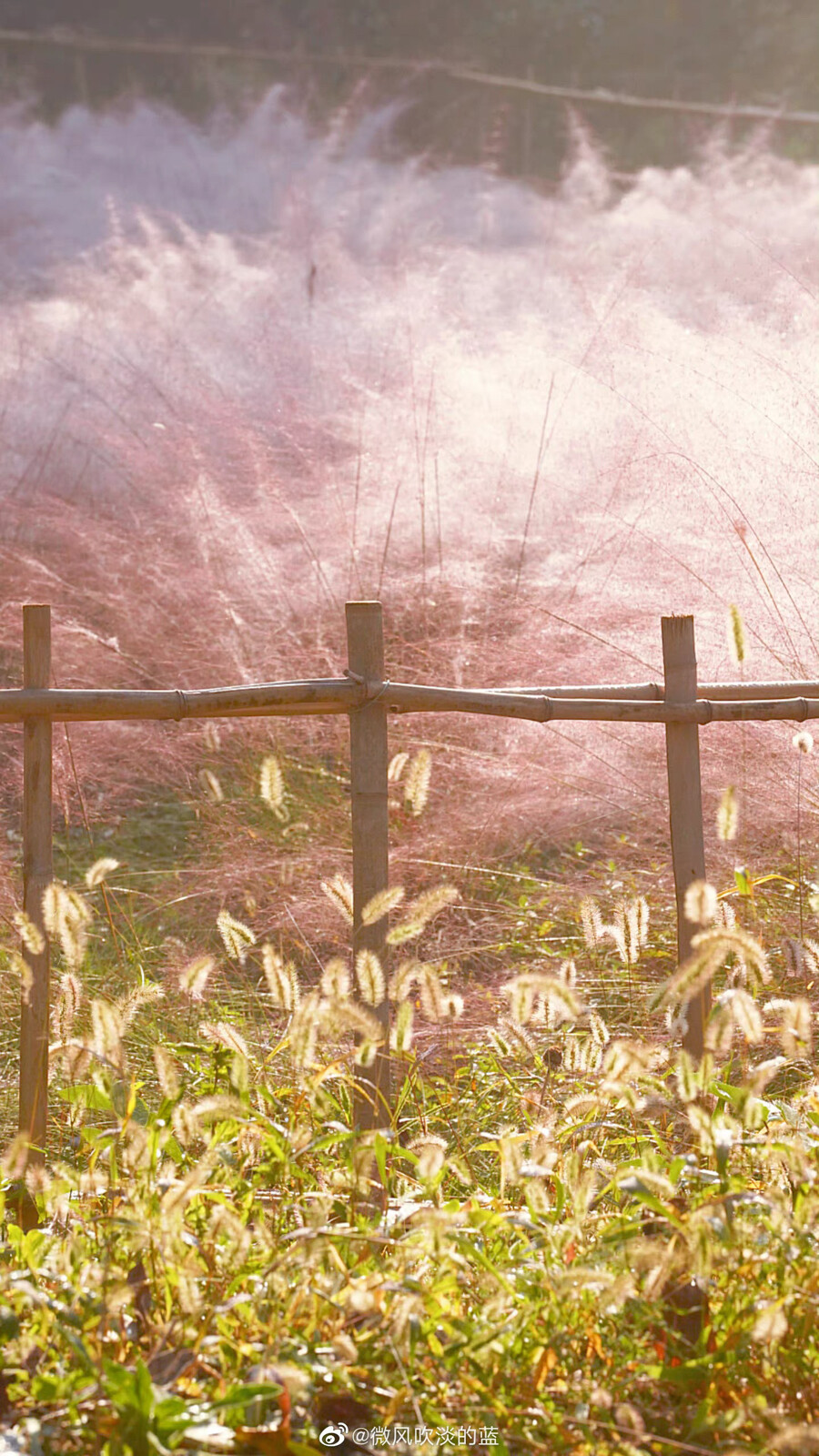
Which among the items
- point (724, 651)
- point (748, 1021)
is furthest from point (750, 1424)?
point (724, 651)

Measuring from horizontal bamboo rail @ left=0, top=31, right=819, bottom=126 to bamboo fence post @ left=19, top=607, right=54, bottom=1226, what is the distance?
889cm

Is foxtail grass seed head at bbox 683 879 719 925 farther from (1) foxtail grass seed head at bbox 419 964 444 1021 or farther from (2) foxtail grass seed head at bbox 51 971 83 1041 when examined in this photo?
(2) foxtail grass seed head at bbox 51 971 83 1041

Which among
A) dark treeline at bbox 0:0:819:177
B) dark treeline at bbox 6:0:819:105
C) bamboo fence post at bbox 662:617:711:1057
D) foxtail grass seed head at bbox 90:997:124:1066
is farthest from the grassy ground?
dark treeline at bbox 6:0:819:105

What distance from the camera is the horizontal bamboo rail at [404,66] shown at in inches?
387

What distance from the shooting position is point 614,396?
14.9 ft

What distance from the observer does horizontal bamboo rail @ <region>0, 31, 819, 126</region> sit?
9820mm

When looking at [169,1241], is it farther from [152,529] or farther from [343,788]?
[152,529]

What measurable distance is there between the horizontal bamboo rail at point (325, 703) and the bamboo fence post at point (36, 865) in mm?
44

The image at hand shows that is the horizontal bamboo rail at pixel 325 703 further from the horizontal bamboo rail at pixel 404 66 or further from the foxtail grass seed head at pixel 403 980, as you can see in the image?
the horizontal bamboo rail at pixel 404 66

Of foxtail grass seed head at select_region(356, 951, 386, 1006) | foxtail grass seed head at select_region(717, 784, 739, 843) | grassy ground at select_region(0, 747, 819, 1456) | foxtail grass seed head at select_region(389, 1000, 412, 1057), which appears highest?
foxtail grass seed head at select_region(717, 784, 739, 843)

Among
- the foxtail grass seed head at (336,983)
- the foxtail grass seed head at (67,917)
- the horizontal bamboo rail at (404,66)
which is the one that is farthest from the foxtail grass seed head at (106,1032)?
the horizontal bamboo rail at (404,66)

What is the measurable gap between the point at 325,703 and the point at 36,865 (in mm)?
465

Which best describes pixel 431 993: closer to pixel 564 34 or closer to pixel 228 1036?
pixel 228 1036

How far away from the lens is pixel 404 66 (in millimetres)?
10273
